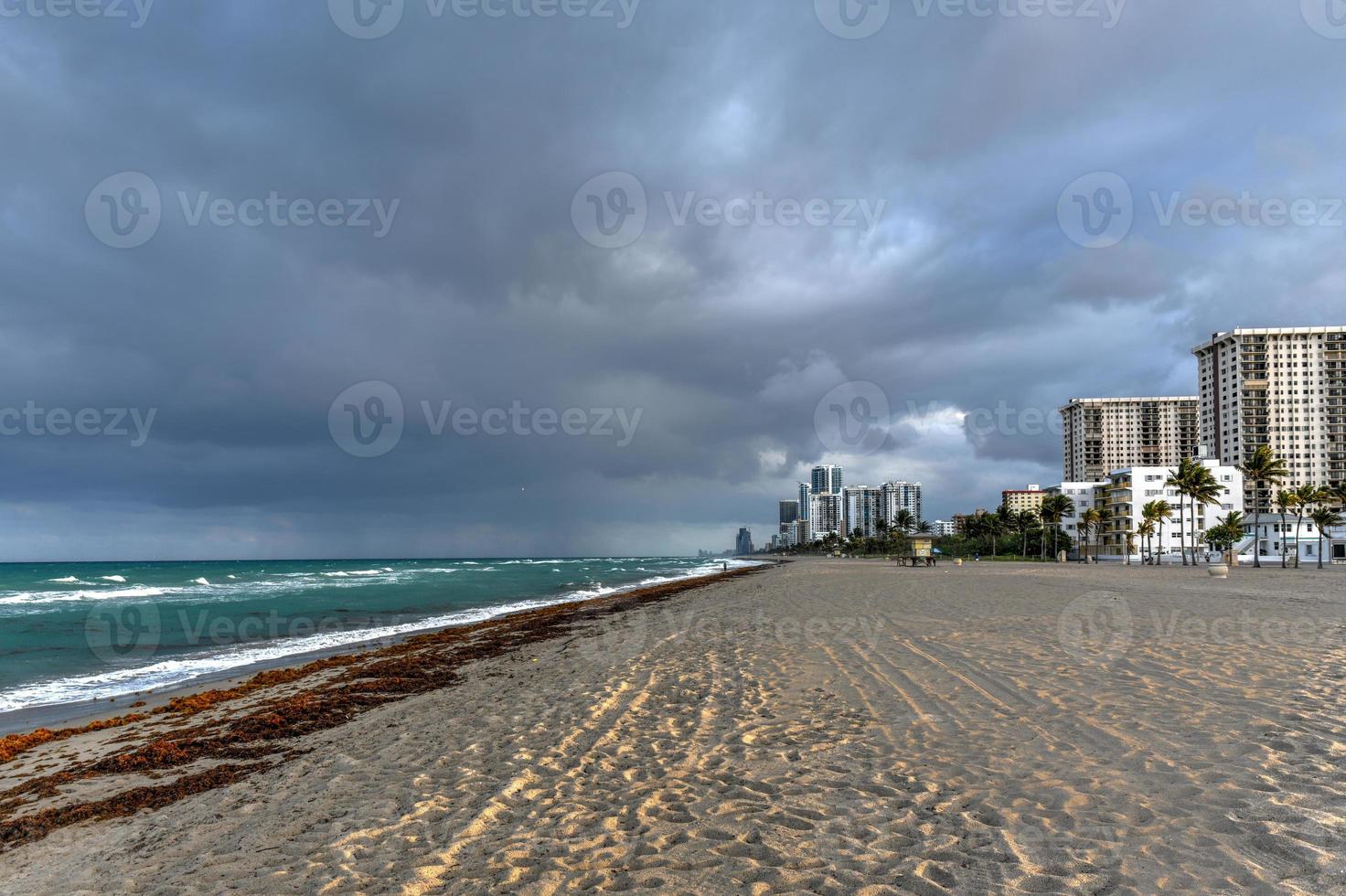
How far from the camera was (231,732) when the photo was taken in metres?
10.3

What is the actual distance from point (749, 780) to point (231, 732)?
8.79m

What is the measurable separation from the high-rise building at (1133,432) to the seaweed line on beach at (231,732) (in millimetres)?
198621

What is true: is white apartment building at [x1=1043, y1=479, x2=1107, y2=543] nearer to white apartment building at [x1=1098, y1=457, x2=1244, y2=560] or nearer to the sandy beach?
white apartment building at [x1=1098, y1=457, x2=1244, y2=560]

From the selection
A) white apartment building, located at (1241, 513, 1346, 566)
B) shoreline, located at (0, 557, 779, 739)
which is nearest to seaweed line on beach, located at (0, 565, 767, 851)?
shoreline, located at (0, 557, 779, 739)

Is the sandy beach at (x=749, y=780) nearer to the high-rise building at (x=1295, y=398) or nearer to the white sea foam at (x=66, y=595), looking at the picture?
the white sea foam at (x=66, y=595)

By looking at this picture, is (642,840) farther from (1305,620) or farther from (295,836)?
(1305,620)

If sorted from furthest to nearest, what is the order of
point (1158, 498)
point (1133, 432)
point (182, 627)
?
point (1133, 432)
point (1158, 498)
point (182, 627)

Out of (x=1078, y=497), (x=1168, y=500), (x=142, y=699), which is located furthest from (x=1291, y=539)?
(x=142, y=699)

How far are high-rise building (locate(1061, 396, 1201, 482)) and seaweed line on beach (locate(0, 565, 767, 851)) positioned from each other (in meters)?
199

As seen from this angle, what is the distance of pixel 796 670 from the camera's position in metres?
11.6

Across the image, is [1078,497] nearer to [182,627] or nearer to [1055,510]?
[1055,510]

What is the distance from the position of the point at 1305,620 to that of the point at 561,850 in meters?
21.0

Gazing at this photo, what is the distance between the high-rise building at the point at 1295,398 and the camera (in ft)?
437

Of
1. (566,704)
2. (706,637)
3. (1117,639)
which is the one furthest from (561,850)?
(1117,639)
